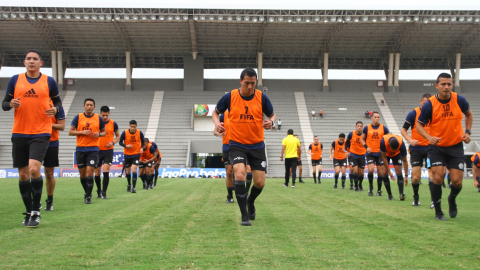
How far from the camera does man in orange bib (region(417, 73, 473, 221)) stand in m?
6.51

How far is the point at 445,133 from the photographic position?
21.5 ft

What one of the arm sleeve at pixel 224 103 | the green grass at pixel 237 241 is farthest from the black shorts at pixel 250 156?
the green grass at pixel 237 241

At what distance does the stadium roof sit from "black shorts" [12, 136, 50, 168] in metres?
32.0

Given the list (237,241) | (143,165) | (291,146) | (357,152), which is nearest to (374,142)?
(357,152)

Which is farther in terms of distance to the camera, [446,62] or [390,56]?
[446,62]

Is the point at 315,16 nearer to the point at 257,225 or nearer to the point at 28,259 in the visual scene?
the point at 257,225

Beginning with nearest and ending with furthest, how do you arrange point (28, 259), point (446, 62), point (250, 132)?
point (28, 259), point (250, 132), point (446, 62)

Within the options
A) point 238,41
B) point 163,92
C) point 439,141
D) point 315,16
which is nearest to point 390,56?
point 315,16

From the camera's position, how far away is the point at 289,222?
19.7 ft

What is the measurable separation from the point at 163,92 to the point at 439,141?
3896cm

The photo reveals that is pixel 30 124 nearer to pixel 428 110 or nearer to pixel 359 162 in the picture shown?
pixel 428 110

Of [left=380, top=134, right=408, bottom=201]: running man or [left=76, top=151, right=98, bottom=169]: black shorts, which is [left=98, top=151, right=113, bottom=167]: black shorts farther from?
[left=380, top=134, right=408, bottom=201]: running man

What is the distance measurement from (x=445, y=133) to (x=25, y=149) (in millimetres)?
6185

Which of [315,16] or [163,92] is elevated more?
[315,16]
